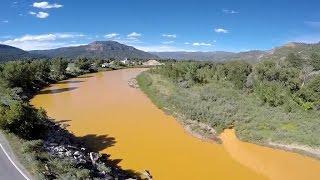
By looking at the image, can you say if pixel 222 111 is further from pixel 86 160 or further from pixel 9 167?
pixel 9 167

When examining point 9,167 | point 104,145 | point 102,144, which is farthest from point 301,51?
point 9,167

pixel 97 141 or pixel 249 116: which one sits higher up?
pixel 249 116

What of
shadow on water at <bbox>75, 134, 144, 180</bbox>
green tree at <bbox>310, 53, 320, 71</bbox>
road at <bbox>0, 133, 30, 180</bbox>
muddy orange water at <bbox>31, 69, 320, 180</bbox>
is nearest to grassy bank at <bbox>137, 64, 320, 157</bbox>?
muddy orange water at <bbox>31, 69, 320, 180</bbox>

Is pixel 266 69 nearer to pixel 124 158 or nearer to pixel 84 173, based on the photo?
pixel 124 158

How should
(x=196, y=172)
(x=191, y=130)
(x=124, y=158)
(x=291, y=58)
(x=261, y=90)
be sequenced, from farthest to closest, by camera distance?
(x=291, y=58) < (x=261, y=90) < (x=191, y=130) < (x=124, y=158) < (x=196, y=172)

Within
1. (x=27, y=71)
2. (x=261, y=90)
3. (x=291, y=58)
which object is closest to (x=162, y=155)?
(x=261, y=90)

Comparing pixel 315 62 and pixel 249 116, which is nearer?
pixel 249 116

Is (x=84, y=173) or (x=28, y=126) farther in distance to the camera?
(x=28, y=126)

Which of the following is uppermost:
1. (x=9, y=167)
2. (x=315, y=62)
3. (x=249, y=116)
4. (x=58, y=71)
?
(x=315, y=62)
